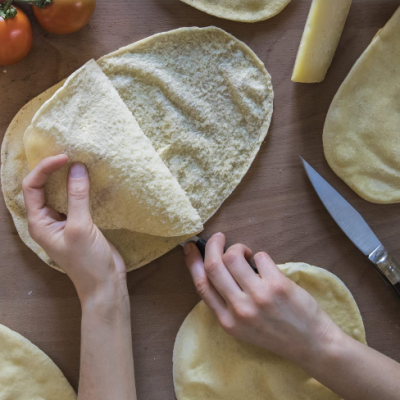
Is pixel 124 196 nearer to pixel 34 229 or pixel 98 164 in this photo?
pixel 98 164

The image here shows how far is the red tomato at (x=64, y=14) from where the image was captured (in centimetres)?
104

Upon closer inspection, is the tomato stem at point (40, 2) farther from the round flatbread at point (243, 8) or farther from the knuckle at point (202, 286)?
the knuckle at point (202, 286)

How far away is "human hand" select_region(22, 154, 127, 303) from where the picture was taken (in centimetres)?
100

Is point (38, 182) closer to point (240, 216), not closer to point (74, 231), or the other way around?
point (74, 231)

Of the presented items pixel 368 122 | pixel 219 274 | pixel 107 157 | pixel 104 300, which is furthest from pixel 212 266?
pixel 368 122

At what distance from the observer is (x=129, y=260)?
1.17m

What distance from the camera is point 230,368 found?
1.17 metres

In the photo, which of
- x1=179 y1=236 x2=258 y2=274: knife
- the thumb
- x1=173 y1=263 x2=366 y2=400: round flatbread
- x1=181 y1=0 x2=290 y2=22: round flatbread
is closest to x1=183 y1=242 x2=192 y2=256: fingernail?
x1=179 y1=236 x2=258 y2=274: knife

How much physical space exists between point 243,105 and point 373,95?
0.38 metres

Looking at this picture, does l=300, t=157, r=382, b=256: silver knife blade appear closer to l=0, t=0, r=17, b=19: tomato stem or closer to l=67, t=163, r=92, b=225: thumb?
l=67, t=163, r=92, b=225: thumb

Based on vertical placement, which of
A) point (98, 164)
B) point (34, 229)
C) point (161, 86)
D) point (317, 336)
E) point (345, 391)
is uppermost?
point (161, 86)

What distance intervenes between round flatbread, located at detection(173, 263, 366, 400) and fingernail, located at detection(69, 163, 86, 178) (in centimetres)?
49

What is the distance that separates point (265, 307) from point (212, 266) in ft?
0.57

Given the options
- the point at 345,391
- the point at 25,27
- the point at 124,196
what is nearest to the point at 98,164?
the point at 124,196
